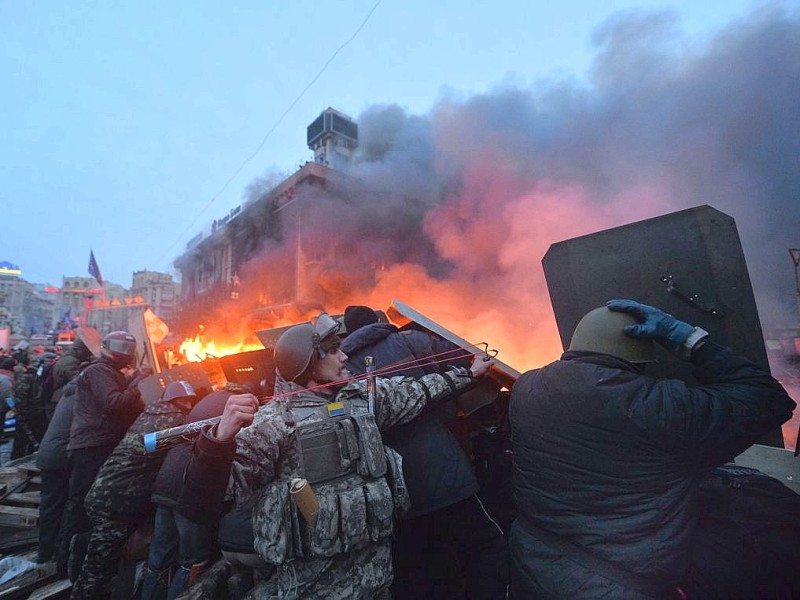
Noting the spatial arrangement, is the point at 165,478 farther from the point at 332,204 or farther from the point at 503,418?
the point at 332,204

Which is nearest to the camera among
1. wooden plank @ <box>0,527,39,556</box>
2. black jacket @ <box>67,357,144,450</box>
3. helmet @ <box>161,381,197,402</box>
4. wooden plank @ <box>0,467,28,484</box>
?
helmet @ <box>161,381,197,402</box>

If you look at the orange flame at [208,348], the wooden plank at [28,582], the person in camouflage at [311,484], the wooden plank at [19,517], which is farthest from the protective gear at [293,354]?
the orange flame at [208,348]

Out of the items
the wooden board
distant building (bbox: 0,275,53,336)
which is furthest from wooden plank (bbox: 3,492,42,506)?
distant building (bbox: 0,275,53,336)

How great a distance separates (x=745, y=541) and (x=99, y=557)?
163 inches

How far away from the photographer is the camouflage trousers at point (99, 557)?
9.64 feet

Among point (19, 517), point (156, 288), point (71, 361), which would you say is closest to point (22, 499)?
point (19, 517)

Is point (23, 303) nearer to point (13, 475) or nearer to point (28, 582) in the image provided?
point (13, 475)

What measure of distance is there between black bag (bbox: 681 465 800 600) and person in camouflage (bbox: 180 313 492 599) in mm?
1216

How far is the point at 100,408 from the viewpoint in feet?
12.0

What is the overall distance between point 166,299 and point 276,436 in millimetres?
56883

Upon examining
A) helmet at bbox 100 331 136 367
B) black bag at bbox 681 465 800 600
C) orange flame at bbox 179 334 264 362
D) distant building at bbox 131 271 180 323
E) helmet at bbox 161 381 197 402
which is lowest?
black bag at bbox 681 465 800 600

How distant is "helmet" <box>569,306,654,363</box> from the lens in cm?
158

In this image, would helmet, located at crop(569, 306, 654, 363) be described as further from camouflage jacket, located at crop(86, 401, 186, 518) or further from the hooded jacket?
the hooded jacket

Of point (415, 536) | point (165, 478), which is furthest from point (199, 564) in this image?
point (415, 536)
